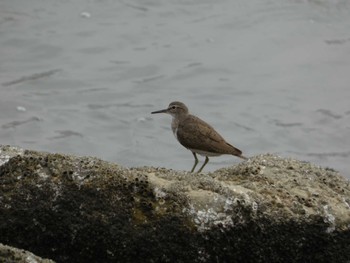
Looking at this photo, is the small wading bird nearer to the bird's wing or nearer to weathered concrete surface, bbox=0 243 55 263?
the bird's wing

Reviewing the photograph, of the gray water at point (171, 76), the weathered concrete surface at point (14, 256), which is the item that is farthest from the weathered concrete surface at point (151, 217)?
the gray water at point (171, 76)

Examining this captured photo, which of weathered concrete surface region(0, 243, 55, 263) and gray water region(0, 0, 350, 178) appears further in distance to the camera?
gray water region(0, 0, 350, 178)

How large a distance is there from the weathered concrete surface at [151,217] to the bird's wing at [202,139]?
2.63 meters

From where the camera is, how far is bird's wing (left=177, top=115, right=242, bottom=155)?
9.02m

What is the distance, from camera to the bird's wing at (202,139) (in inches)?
355

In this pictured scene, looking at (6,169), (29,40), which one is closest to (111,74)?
(29,40)

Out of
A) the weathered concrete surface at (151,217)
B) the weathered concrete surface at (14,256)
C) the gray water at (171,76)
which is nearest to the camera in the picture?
the weathered concrete surface at (14,256)

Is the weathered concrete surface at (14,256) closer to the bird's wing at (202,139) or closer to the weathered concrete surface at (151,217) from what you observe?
the weathered concrete surface at (151,217)

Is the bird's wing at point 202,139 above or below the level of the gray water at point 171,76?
above

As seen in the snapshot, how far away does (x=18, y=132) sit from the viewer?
1395 centimetres

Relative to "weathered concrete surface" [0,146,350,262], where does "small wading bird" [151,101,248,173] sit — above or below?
below

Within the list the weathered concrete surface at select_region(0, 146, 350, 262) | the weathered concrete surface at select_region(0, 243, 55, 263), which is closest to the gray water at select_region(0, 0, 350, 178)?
the weathered concrete surface at select_region(0, 146, 350, 262)

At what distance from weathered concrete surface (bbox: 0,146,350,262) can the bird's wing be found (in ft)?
8.63

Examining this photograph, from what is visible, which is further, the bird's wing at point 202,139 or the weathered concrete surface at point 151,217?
the bird's wing at point 202,139
